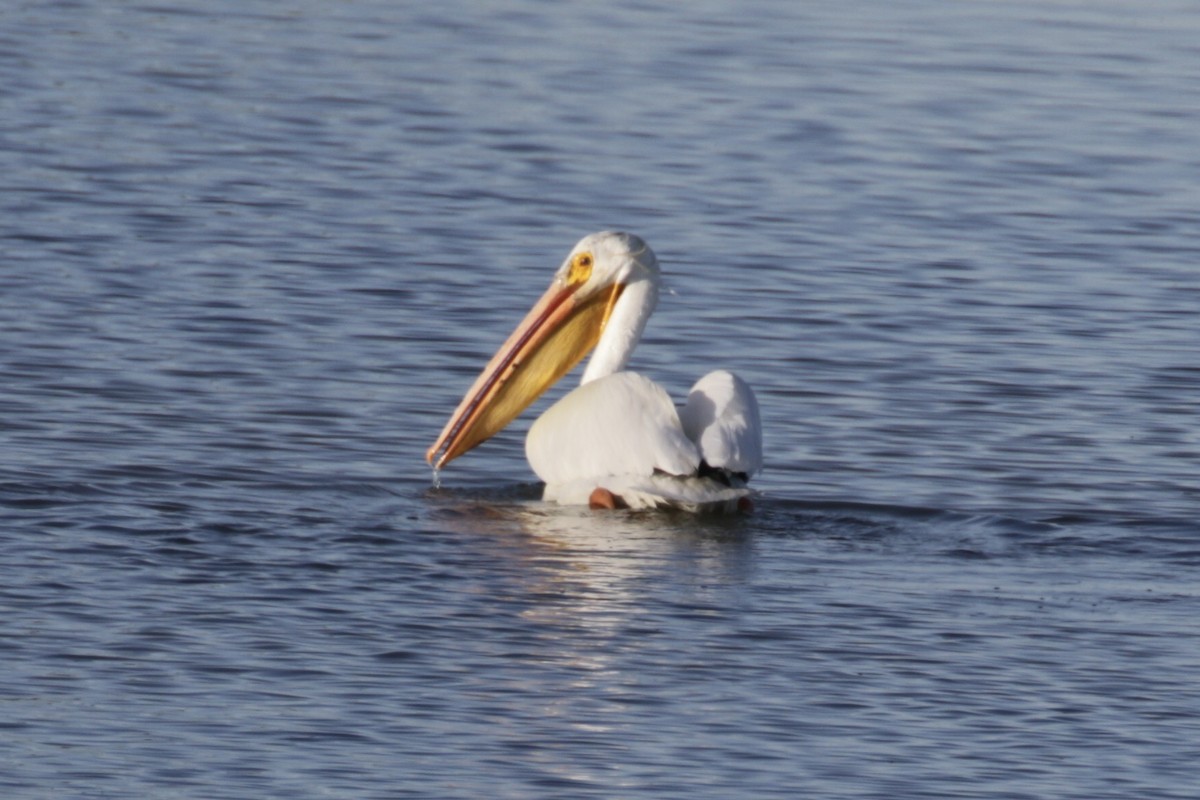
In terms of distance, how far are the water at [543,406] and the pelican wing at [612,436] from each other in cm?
19

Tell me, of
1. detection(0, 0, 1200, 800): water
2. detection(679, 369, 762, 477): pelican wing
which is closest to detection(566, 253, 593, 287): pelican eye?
detection(0, 0, 1200, 800): water

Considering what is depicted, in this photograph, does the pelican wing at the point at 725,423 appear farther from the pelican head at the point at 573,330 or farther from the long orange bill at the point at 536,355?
the long orange bill at the point at 536,355

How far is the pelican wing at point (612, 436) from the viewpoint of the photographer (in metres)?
8.52

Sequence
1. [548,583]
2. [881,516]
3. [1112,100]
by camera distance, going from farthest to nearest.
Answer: [1112,100]
[881,516]
[548,583]

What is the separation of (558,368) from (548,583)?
2.42 m

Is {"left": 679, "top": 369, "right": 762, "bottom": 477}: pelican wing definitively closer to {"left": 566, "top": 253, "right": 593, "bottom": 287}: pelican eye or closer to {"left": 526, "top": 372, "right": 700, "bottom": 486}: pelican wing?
{"left": 526, "top": 372, "right": 700, "bottom": 486}: pelican wing

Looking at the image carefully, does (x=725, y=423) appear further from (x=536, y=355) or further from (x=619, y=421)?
(x=536, y=355)

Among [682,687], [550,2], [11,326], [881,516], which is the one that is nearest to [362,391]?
[11,326]

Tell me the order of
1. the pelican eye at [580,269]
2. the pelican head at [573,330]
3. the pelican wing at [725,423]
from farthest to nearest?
the pelican eye at [580,269], the pelican head at [573,330], the pelican wing at [725,423]

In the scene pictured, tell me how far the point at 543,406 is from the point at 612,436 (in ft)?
6.86

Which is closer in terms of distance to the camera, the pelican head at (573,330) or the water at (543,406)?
the water at (543,406)

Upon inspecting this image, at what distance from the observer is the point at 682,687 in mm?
6789

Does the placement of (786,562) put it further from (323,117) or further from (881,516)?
(323,117)

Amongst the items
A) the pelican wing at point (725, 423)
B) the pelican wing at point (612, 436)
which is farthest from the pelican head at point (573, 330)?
the pelican wing at point (725, 423)
